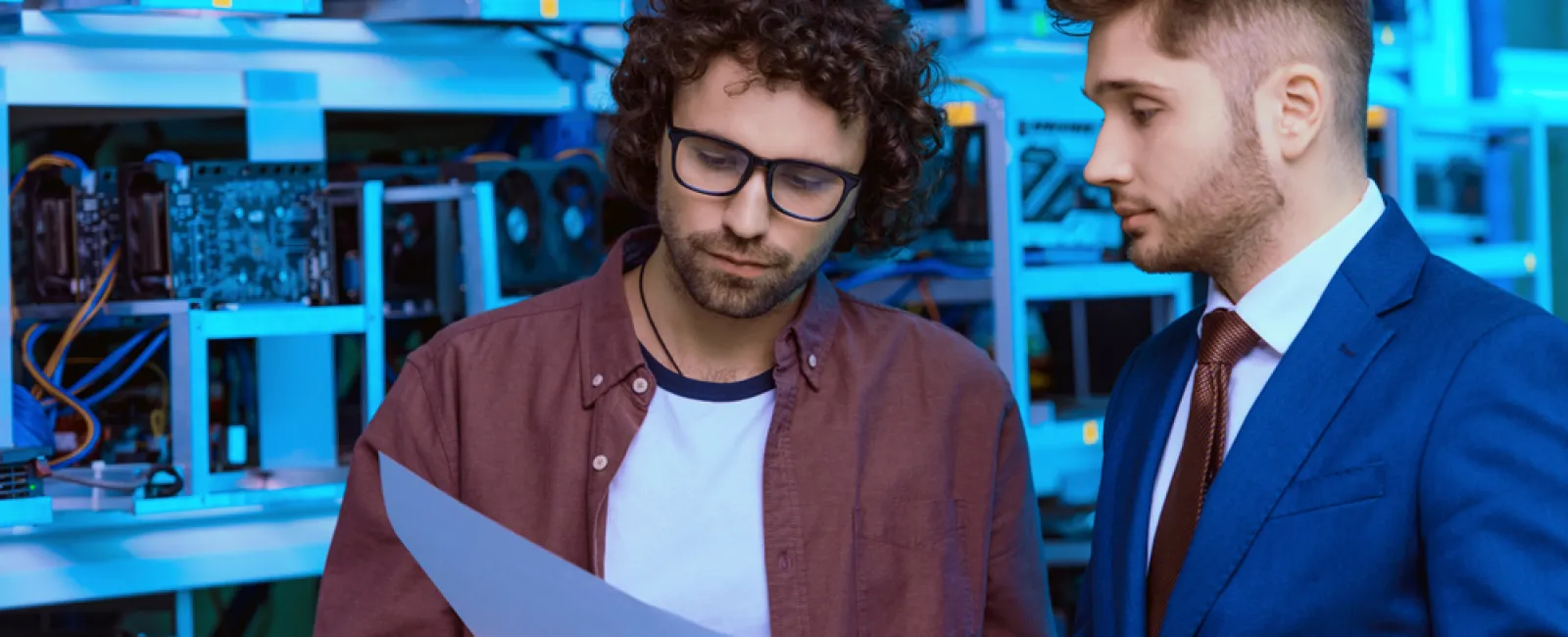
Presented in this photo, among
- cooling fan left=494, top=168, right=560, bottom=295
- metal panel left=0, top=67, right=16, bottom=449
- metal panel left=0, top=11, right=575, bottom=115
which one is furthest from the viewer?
cooling fan left=494, top=168, right=560, bottom=295

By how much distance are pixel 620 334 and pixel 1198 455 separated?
24.0 inches

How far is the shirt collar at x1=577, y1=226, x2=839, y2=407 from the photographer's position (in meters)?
1.38

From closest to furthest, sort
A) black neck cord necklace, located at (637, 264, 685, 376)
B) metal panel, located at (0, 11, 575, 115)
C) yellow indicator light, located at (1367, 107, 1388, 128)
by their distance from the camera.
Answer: black neck cord necklace, located at (637, 264, 685, 376)
metal panel, located at (0, 11, 575, 115)
yellow indicator light, located at (1367, 107, 1388, 128)

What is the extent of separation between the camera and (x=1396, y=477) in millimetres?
870

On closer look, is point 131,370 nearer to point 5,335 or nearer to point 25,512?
point 5,335

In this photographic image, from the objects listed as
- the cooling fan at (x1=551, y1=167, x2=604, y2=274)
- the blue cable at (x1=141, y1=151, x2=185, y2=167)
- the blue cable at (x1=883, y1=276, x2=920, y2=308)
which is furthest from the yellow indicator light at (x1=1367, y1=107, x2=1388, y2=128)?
the blue cable at (x1=141, y1=151, x2=185, y2=167)

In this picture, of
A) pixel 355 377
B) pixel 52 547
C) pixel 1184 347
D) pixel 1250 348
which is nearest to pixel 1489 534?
pixel 1250 348

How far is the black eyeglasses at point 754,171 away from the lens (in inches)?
52.1

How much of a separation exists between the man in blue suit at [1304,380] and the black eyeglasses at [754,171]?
1.10ft

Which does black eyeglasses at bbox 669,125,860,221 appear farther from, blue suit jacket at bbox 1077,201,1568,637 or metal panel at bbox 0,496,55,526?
metal panel at bbox 0,496,55,526

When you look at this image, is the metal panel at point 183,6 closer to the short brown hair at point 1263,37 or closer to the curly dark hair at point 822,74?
the curly dark hair at point 822,74

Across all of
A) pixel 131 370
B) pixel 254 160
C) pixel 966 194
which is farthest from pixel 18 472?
pixel 966 194

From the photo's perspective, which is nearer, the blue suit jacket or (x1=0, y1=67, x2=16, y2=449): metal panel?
the blue suit jacket

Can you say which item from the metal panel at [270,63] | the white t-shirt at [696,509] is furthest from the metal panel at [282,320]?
the white t-shirt at [696,509]
